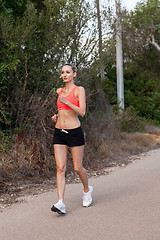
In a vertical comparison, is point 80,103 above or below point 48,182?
above

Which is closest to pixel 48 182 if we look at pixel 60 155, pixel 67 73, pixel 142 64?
pixel 60 155

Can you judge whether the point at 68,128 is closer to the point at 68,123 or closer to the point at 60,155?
the point at 68,123

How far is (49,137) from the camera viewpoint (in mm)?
7930

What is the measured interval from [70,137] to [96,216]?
115cm

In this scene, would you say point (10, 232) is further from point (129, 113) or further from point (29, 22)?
point (129, 113)

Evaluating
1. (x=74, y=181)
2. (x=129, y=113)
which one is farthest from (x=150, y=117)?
(x=74, y=181)

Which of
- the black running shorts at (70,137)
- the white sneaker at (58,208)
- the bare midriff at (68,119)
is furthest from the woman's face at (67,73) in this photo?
the white sneaker at (58,208)

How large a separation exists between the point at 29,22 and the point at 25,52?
741 millimetres

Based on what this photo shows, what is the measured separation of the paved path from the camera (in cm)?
412

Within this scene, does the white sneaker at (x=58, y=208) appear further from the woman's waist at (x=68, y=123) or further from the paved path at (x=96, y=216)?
the woman's waist at (x=68, y=123)

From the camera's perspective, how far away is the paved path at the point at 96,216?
162 inches

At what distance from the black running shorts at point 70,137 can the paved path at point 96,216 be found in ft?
3.18

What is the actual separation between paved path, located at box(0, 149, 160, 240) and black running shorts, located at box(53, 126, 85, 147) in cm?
97

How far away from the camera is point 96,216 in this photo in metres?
4.79
